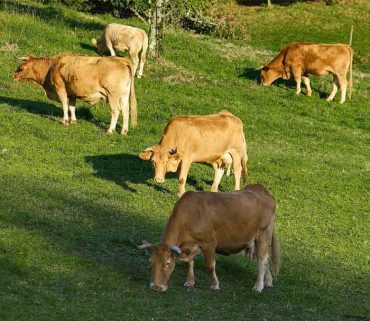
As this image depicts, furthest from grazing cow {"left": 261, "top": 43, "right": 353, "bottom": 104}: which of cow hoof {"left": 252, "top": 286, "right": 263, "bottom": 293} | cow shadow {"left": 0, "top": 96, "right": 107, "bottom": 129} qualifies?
cow hoof {"left": 252, "top": 286, "right": 263, "bottom": 293}

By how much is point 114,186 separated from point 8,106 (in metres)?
6.93

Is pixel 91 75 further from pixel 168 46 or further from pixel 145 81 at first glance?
pixel 168 46

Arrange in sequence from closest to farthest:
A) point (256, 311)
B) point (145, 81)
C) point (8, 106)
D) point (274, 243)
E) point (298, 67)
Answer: point (256, 311)
point (274, 243)
point (8, 106)
point (145, 81)
point (298, 67)

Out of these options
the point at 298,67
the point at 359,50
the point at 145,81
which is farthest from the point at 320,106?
the point at 359,50

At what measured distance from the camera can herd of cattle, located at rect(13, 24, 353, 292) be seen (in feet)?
41.7

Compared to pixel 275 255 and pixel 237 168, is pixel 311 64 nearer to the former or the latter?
pixel 237 168

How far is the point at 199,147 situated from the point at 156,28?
50.3ft

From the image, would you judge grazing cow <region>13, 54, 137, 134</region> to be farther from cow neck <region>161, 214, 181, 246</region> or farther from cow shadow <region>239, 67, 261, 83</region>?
cow neck <region>161, 214, 181, 246</region>

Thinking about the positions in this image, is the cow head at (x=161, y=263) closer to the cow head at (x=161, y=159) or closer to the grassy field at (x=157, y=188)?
the grassy field at (x=157, y=188)

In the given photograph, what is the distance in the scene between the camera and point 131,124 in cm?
2472

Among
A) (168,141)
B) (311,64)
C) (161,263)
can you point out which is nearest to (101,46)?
(311,64)

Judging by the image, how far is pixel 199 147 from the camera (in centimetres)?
1967

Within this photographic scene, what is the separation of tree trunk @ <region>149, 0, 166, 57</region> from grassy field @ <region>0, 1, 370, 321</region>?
63 cm

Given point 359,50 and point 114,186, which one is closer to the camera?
point 114,186
